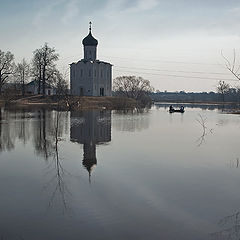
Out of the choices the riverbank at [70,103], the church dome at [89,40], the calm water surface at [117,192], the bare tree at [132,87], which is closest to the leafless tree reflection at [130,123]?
the calm water surface at [117,192]

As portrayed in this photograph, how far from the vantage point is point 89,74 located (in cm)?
6762

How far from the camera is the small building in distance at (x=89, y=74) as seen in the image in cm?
6719

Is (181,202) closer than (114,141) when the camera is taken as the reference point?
Yes

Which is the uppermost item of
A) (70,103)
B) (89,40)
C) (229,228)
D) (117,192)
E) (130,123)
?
(89,40)

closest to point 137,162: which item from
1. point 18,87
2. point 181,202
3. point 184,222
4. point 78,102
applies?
point 181,202

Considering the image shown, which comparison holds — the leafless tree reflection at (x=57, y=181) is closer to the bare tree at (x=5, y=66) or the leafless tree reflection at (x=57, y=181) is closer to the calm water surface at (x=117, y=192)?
the calm water surface at (x=117, y=192)

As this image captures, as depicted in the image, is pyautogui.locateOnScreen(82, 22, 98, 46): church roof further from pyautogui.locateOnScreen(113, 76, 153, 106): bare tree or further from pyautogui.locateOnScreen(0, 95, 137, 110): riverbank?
pyautogui.locateOnScreen(113, 76, 153, 106): bare tree

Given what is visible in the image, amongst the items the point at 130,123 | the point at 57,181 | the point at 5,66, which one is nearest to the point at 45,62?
the point at 5,66

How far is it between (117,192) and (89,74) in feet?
196

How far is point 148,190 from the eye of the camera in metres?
9.55

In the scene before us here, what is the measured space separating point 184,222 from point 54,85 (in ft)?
189

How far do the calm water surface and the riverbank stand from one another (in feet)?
109

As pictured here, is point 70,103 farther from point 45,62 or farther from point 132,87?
point 132,87

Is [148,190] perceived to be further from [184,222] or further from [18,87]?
[18,87]
